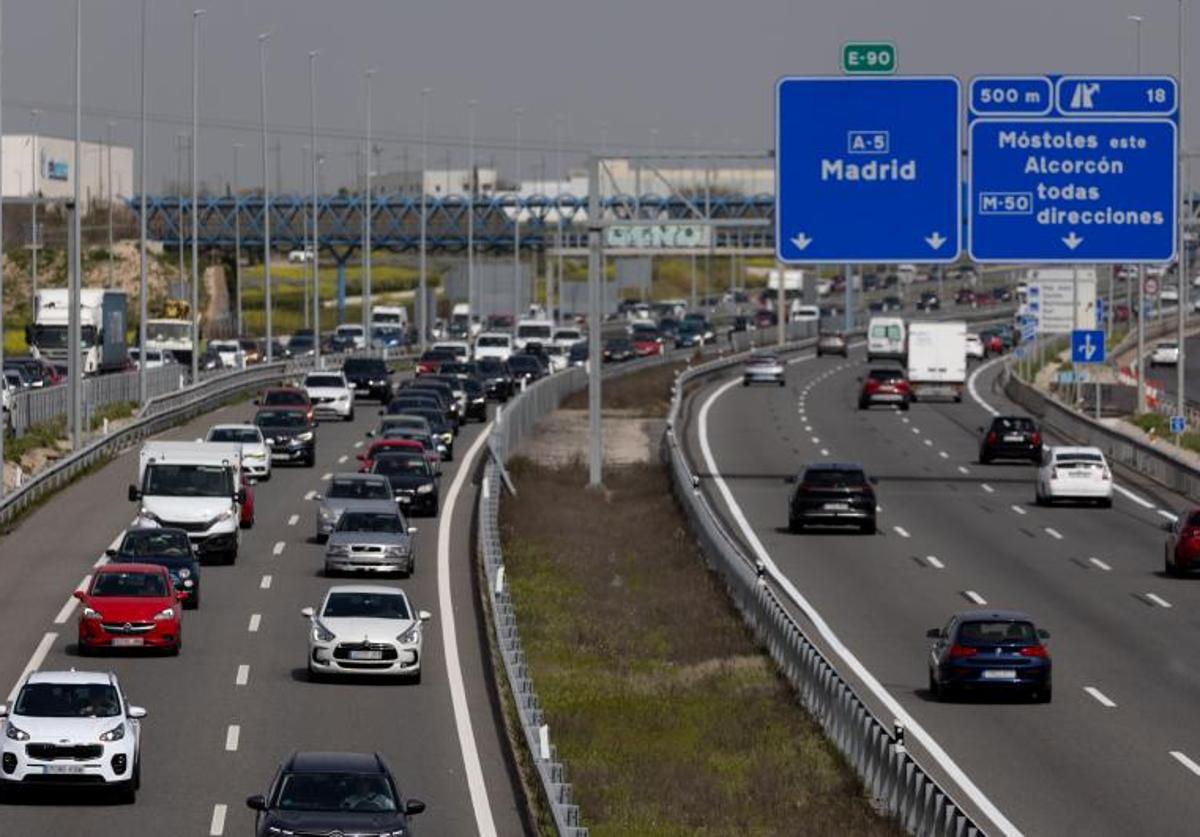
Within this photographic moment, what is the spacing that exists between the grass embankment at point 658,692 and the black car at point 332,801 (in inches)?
124

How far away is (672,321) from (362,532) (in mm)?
112250

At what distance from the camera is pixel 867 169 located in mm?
51969

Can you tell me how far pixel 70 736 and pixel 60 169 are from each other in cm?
13303

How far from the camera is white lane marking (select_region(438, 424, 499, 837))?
27.2 metres

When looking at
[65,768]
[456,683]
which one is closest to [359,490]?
[456,683]

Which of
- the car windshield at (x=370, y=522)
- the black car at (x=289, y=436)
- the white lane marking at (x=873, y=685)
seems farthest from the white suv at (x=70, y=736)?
the black car at (x=289, y=436)

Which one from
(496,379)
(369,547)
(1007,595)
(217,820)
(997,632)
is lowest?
(1007,595)

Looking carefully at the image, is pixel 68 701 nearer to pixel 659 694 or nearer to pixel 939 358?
pixel 659 694

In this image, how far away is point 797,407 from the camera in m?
99.4

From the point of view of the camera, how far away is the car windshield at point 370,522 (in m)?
47.0

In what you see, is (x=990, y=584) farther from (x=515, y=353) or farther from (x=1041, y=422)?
(x=515, y=353)

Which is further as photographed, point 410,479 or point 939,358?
point 939,358

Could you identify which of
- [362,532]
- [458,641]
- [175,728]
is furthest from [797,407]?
[175,728]

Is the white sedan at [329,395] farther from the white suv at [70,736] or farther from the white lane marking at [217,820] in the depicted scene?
the white lane marking at [217,820]
